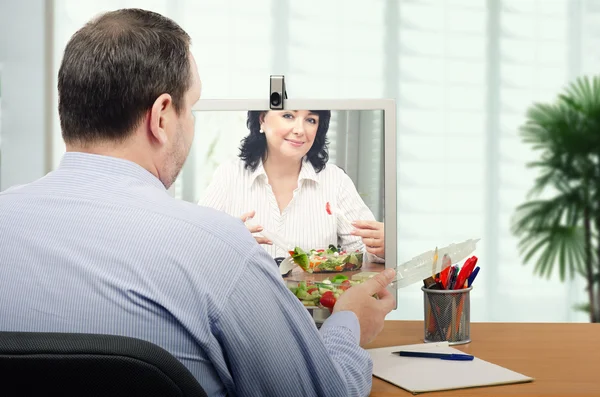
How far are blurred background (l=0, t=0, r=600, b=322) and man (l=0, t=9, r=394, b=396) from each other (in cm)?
326

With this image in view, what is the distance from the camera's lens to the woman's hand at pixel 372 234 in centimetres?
149

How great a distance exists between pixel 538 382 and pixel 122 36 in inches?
33.5

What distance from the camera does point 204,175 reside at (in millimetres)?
1539

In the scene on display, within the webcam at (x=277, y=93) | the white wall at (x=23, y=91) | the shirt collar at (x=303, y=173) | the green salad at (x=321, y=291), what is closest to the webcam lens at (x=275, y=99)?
the webcam at (x=277, y=93)

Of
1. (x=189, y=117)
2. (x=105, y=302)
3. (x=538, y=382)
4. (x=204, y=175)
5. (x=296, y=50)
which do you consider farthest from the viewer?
(x=296, y=50)

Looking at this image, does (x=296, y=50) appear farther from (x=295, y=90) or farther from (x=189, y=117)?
(x=189, y=117)

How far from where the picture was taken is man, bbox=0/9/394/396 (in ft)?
2.52

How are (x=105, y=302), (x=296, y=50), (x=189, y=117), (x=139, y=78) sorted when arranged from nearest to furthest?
1. (x=105, y=302)
2. (x=139, y=78)
3. (x=189, y=117)
4. (x=296, y=50)

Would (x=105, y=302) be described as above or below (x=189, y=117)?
below

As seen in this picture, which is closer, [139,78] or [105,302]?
[105,302]

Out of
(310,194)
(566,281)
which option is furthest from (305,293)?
(566,281)

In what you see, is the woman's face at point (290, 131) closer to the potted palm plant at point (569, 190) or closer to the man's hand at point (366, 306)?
the man's hand at point (366, 306)

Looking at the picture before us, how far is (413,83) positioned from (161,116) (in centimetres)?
341

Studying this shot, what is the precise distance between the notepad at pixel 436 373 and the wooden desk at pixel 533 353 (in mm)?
13
